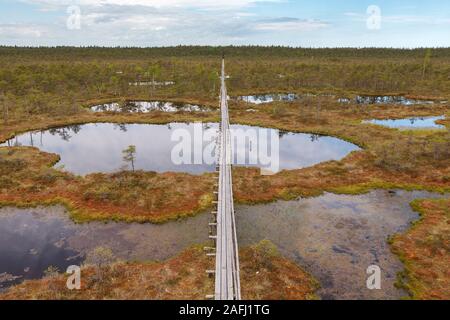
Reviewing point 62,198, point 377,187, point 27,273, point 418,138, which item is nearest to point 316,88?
point 418,138

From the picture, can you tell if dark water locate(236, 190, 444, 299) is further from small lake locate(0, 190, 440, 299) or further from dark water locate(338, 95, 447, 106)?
dark water locate(338, 95, 447, 106)

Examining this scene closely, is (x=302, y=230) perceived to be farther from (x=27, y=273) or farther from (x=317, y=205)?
(x=27, y=273)

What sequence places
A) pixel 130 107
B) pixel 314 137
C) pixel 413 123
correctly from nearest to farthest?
pixel 314 137, pixel 413 123, pixel 130 107

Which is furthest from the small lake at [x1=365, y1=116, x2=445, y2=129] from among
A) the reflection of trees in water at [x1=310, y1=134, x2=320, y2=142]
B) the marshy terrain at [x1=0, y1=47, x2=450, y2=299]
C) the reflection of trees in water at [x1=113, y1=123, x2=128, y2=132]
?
the reflection of trees in water at [x1=113, y1=123, x2=128, y2=132]

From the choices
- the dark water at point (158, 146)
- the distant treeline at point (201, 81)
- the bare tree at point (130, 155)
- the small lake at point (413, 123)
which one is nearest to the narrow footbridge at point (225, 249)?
the bare tree at point (130, 155)

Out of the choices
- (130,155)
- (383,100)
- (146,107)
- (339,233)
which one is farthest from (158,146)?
(383,100)

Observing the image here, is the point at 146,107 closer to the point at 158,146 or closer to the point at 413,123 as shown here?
the point at 158,146

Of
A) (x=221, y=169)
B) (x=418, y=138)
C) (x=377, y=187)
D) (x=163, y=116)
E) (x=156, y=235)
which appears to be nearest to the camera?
(x=156, y=235)

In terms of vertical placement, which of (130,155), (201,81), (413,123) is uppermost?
(201,81)
